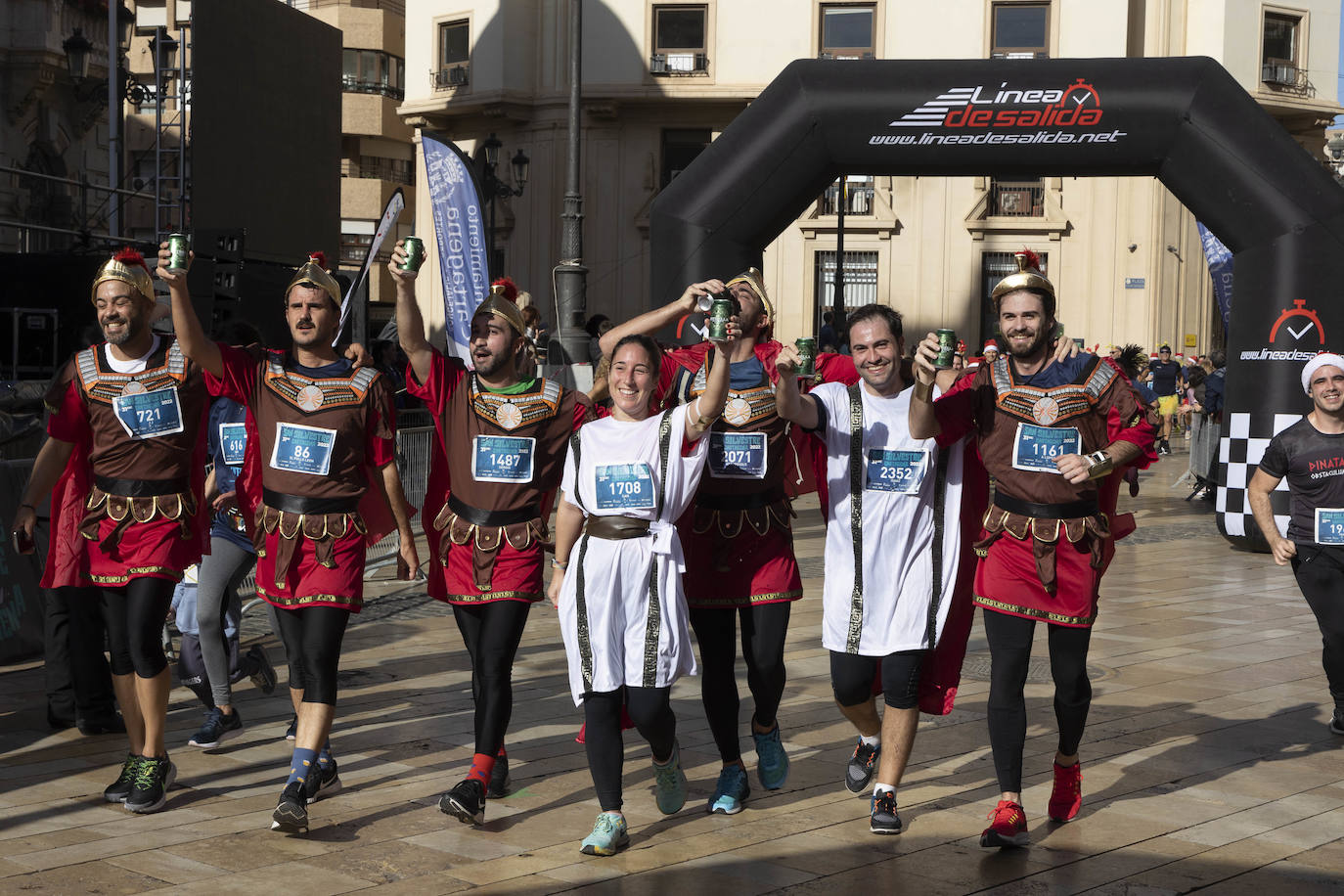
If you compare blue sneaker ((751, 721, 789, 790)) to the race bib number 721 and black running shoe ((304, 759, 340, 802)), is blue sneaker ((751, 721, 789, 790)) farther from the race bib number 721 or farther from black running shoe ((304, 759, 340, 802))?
the race bib number 721

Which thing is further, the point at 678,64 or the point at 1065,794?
the point at 678,64

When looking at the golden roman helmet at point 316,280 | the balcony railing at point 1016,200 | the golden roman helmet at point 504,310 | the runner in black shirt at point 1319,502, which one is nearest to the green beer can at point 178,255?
the golden roman helmet at point 316,280

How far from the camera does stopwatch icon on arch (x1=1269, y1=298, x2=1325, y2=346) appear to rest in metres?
12.8

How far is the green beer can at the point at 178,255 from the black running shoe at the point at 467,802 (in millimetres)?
1996

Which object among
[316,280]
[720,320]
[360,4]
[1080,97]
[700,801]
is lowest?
[700,801]

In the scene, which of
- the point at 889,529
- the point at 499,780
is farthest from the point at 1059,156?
the point at 499,780

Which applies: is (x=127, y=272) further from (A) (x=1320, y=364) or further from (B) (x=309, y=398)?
(A) (x=1320, y=364)

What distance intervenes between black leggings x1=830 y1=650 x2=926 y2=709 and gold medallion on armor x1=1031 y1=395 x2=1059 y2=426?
3.07ft

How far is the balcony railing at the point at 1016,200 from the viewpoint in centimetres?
3553

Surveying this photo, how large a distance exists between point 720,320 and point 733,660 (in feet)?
4.77

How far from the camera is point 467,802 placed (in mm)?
5445

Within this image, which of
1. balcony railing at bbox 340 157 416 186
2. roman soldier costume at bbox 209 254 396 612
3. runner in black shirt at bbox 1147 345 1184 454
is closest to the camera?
roman soldier costume at bbox 209 254 396 612

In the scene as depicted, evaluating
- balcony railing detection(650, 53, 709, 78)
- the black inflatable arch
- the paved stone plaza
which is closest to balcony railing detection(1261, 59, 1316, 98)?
balcony railing detection(650, 53, 709, 78)

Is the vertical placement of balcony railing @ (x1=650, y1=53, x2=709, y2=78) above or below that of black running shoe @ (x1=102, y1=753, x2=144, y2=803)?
above
